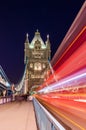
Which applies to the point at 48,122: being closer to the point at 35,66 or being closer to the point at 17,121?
the point at 17,121

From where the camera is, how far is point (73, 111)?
51.5 ft

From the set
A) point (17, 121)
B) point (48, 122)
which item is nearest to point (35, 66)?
point (17, 121)

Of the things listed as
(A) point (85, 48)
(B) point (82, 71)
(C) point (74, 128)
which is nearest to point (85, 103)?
(B) point (82, 71)

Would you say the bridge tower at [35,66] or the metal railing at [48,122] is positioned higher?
the bridge tower at [35,66]

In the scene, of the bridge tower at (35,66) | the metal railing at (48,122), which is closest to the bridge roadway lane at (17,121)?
the metal railing at (48,122)

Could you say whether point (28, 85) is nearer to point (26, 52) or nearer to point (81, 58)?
point (26, 52)

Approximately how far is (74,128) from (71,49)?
670 cm

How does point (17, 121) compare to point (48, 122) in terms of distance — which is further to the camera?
point (17, 121)

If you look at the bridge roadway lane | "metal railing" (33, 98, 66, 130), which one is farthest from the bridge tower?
"metal railing" (33, 98, 66, 130)

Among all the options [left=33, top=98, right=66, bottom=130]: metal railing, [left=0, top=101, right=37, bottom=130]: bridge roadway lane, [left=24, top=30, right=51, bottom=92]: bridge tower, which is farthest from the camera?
[left=24, top=30, right=51, bottom=92]: bridge tower

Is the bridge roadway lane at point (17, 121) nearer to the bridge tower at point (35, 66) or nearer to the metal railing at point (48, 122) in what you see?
the metal railing at point (48, 122)

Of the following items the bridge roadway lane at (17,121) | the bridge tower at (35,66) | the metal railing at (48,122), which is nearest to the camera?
the metal railing at (48,122)

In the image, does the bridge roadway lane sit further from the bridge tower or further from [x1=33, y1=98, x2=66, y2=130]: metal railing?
the bridge tower

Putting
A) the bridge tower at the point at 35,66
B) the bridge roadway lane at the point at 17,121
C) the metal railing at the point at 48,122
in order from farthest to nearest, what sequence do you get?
the bridge tower at the point at 35,66 < the bridge roadway lane at the point at 17,121 < the metal railing at the point at 48,122
